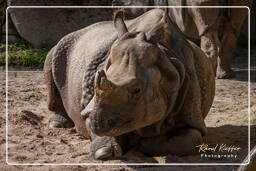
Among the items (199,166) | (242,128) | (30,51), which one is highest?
(199,166)

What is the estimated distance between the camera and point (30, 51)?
1124 centimetres

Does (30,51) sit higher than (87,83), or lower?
lower

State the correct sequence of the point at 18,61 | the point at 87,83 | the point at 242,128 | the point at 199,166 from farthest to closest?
the point at 18,61 → the point at 242,128 → the point at 87,83 → the point at 199,166

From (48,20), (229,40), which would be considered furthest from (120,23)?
(48,20)

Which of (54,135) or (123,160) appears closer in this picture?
(123,160)

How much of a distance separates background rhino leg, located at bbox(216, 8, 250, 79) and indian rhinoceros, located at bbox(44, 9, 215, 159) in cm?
356

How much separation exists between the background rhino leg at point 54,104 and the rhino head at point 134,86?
154cm

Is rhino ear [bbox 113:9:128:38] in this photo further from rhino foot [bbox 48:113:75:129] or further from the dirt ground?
rhino foot [bbox 48:113:75:129]

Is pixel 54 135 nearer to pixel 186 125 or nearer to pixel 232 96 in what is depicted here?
pixel 186 125

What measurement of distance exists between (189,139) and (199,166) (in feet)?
0.79

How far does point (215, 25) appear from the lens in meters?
8.62

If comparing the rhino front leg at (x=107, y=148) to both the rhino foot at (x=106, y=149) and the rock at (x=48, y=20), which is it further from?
the rock at (x=48, y=20)

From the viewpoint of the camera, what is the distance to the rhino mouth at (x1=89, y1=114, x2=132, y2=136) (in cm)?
419

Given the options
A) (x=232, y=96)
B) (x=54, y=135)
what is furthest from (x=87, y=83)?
(x=232, y=96)
